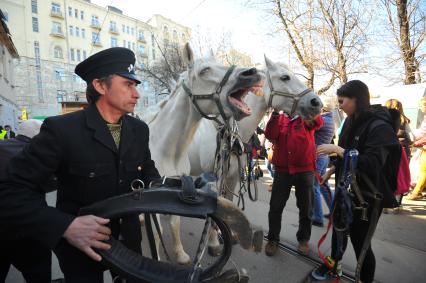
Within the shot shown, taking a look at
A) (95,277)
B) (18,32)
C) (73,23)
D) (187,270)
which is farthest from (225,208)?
(73,23)

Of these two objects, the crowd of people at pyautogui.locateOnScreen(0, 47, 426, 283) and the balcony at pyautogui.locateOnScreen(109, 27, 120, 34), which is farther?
the balcony at pyautogui.locateOnScreen(109, 27, 120, 34)

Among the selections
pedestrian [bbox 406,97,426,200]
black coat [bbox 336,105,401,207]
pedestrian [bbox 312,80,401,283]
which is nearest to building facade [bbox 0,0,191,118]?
pedestrian [bbox 406,97,426,200]

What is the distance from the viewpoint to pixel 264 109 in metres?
3.23

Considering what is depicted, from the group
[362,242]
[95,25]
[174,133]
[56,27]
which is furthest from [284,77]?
[95,25]

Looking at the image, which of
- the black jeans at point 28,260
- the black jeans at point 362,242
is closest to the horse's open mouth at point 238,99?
the black jeans at point 362,242

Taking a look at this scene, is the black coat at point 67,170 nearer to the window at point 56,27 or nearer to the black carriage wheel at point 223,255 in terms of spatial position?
the black carriage wheel at point 223,255

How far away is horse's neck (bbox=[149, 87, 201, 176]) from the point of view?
2484 millimetres

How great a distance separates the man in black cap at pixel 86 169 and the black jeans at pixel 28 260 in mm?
1231

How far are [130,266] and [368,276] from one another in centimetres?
231

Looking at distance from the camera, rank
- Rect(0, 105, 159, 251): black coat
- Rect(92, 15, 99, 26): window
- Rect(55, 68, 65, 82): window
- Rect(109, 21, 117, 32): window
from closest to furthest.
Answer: Rect(0, 105, 159, 251): black coat < Rect(55, 68, 65, 82): window < Rect(92, 15, 99, 26): window < Rect(109, 21, 117, 32): window

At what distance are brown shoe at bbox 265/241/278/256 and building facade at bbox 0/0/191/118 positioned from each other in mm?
27974

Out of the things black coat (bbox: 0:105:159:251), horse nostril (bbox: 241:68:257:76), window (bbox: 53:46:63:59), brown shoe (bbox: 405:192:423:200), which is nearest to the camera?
black coat (bbox: 0:105:159:251)

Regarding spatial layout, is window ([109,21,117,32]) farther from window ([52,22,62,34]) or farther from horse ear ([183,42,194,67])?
horse ear ([183,42,194,67])

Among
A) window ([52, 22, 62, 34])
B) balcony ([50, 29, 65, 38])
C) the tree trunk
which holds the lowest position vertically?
the tree trunk
